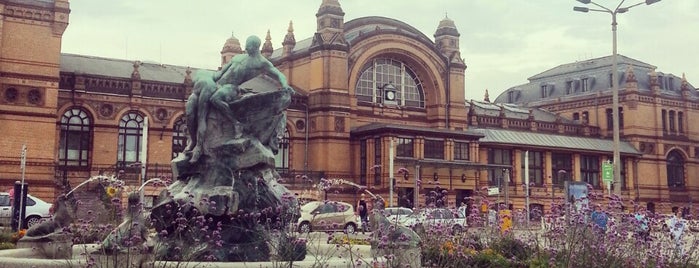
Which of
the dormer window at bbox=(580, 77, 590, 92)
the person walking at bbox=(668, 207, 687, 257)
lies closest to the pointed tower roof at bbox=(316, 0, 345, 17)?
the dormer window at bbox=(580, 77, 590, 92)

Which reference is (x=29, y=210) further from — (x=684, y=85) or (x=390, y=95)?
(x=684, y=85)

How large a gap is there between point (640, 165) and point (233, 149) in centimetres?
5518

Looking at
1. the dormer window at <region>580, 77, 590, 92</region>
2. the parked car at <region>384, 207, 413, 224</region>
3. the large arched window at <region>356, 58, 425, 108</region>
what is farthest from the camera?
the dormer window at <region>580, 77, 590, 92</region>

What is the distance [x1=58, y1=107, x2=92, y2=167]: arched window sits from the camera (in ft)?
135

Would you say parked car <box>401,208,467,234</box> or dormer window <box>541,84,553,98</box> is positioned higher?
dormer window <box>541,84,553,98</box>

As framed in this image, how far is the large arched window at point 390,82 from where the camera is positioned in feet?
169

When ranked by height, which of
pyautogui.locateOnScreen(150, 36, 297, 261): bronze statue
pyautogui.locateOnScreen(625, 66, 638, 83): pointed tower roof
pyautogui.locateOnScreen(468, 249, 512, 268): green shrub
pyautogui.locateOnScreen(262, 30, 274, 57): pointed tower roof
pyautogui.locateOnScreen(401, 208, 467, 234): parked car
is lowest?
pyautogui.locateOnScreen(468, 249, 512, 268): green shrub

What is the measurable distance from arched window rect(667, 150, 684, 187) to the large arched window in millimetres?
25645

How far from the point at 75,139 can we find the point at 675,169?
51.0 meters

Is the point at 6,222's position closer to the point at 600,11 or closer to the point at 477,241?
the point at 477,241

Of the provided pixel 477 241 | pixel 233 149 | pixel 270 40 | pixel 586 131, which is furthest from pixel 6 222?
pixel 586 131

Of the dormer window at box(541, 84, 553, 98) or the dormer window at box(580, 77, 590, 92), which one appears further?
the dormer window at box(541, 84, 553, 98)

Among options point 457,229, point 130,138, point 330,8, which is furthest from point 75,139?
point 457,229

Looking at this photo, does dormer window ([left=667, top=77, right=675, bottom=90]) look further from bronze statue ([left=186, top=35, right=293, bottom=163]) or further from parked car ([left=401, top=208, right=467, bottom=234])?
bronze statue ([left=186, top=35, right=293, bottom=163])
